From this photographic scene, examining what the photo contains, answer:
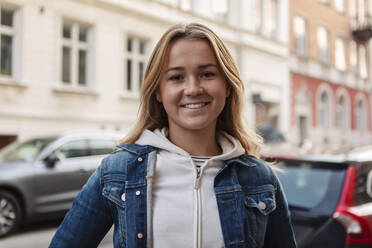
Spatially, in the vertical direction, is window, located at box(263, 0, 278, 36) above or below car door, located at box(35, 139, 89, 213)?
above

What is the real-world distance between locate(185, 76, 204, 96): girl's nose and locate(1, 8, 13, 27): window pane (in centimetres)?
1264

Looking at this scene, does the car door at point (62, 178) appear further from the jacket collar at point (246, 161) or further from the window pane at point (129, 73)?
the window pane at point (129, 73)

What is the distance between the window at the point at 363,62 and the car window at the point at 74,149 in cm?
2891

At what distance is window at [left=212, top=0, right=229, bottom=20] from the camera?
2066 centimetres

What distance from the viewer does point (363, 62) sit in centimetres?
3475

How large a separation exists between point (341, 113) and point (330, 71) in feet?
10.6

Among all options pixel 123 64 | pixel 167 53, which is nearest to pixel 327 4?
pixel 123 64

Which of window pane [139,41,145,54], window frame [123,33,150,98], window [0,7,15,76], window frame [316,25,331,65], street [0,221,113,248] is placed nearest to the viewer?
street [0,221,113,248]

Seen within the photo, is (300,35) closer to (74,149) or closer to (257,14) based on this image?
(257,14)

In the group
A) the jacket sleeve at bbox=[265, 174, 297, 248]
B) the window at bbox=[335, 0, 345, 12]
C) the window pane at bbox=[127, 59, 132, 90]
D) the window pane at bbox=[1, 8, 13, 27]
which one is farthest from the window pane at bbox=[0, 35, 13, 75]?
the window at bbox=[335, 0, 345, 12]

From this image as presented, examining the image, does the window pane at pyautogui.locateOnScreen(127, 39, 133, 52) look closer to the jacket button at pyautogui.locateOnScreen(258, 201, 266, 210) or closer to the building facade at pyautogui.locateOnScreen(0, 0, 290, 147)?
the building facade at pyautogui.locateOnScreen(0, 0, 290, 147)

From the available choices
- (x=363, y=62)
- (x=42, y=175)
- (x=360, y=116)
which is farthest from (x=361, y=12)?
(x=42, y=175)

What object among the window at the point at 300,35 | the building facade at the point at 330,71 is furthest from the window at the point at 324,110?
the window at the point at 300,35

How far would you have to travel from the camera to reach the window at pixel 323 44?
2843 centimetres
